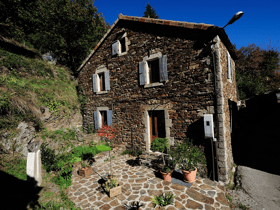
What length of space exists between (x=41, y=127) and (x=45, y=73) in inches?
218

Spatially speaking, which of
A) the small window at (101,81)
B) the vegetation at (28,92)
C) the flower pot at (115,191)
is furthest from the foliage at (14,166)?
the small window at (101,81)

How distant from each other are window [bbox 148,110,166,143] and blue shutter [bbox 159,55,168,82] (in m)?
1.70

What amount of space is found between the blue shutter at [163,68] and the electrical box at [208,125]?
243 cm

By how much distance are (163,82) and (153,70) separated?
1037 millimetres

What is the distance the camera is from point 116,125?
26.9 feet

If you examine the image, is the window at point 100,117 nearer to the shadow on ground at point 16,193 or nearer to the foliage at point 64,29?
the shadow on ground at point 16,193

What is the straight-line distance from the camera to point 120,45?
8047 mm

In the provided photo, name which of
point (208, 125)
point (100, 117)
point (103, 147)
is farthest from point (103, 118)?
point (208, 125)

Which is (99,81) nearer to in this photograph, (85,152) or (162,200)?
(85,152)

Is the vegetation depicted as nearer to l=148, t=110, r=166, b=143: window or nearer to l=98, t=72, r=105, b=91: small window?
l=98, t=72, r=105, b=91: small window

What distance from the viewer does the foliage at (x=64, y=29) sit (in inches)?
502

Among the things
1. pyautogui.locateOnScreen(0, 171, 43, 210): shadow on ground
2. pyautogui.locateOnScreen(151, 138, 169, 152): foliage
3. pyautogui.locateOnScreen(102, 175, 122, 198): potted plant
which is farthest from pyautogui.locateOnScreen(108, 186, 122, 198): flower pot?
pyautogui.locateOnScreen(0, 171, 43, 210): shadow on ground

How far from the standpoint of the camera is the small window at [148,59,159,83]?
6.74m

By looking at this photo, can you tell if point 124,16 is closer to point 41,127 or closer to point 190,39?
point 190,39
